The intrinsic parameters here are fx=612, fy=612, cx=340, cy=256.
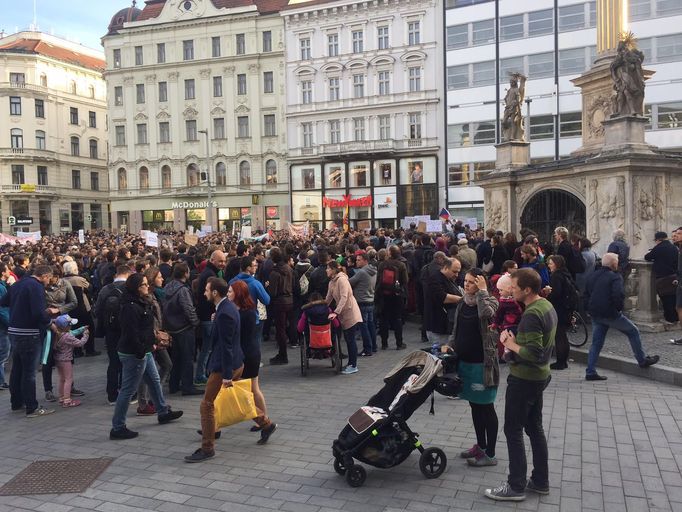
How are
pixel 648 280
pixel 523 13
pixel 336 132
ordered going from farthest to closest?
pixel 336 132
pixel 523 13
pixel 648 280

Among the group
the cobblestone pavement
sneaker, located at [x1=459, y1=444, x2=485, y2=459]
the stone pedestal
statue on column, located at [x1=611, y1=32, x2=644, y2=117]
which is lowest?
the cobblestone pavement

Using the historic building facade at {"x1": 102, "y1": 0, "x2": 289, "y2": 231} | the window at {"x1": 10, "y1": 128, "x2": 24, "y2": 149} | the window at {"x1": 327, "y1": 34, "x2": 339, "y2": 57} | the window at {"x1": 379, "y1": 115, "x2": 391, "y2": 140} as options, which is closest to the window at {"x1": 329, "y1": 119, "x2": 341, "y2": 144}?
the window at {"x1": 379, "y1": 115, "x2": 391, "y2": 140}

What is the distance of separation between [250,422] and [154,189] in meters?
53.3

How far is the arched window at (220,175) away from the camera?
5569cm

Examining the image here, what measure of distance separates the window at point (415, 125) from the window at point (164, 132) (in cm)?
2317

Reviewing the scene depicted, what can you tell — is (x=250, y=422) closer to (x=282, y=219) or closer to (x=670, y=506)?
(x=670, y=506)

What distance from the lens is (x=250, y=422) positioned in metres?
7.39

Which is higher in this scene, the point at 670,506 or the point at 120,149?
the point at 120,149

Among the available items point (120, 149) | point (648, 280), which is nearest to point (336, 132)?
point (120, 149)

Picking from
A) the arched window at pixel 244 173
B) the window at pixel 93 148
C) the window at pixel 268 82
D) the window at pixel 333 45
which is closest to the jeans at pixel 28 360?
the window at pixel 333 45

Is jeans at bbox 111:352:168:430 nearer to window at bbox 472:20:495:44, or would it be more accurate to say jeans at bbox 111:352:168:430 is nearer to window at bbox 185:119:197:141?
window at bbox 472:20:495:44

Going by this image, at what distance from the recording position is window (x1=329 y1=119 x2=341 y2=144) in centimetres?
5041

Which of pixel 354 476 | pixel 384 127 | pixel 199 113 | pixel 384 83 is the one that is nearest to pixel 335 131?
pixel 384 127

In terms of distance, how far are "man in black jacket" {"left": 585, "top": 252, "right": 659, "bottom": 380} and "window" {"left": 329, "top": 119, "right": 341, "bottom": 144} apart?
43137 mm
